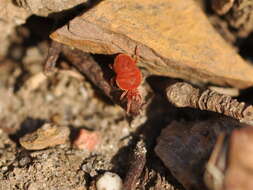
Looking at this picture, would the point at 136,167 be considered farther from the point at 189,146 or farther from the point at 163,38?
the point at 163,38

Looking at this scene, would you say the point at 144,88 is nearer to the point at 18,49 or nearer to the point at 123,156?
the point at 123,156

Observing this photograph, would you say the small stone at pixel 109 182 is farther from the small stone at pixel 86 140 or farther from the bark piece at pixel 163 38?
the bark piece at pixel 163 38

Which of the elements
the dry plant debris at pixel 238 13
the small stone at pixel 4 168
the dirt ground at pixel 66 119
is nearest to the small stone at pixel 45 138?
the dirt ground at pixel 66 119

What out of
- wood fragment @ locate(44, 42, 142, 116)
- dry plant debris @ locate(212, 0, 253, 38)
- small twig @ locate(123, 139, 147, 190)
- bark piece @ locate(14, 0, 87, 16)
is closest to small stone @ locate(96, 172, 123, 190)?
small twig @ locate(123, 139, 147, 190)

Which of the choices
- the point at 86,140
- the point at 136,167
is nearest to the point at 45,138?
the point at 86,140

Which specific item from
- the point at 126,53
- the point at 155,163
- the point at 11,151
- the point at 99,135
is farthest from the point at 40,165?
the point at 126,53

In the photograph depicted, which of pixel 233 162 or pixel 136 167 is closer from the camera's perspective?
pixel 233 162

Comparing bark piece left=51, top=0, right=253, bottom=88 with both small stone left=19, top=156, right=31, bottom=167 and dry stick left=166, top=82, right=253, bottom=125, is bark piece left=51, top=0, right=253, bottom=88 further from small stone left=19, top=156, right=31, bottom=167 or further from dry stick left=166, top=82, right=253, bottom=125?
small stone left=19, top=156, right=31, bottom=167
